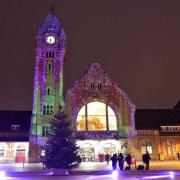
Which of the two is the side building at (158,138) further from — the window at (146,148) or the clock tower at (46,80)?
the clock tower at (46,80)

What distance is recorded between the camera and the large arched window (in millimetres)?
51719

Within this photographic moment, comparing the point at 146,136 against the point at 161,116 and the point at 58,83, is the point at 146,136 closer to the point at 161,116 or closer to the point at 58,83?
the point at 161,116

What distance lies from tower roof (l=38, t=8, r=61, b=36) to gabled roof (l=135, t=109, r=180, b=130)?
24140 millimetres

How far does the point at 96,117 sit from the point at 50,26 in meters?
20.6

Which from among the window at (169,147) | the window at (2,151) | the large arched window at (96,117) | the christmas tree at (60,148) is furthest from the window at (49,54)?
the window at (169,147)

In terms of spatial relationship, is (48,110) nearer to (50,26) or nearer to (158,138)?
(50,26)

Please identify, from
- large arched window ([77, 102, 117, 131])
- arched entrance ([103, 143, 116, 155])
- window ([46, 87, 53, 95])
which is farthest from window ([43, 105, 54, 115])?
arched entrance ([103, 143, 116, 155])

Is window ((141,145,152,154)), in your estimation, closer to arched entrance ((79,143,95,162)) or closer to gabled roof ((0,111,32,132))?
arched entrance ((79,143,95,162))

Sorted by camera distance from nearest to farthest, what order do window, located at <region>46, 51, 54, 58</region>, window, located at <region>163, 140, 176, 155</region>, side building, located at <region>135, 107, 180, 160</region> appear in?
1. side building, located at <region>135, 107, 180, 160</region>
2. window, located at <region>163, 140, 176, 155</region>
3. window, located at <region>46, 51, 54, 58</region>

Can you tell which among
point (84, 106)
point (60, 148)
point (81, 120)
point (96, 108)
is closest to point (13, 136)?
point (81, 120)

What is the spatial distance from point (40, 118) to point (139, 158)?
19.6 m

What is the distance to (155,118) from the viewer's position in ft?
190

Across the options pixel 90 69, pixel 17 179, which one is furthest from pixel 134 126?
pixel 17 179

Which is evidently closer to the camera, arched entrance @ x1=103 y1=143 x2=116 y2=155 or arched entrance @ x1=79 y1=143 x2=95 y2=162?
arched entrance @ x1=79 y1=143 x2=95 y2=162
